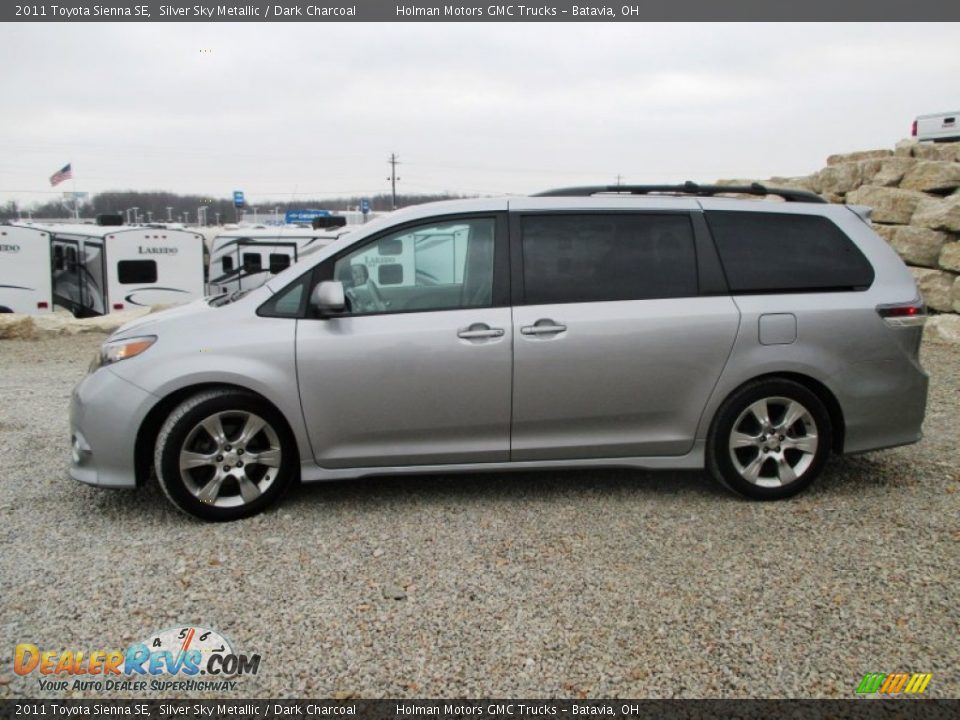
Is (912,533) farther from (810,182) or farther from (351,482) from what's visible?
(810,182)

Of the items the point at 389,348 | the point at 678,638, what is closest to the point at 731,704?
the point at 678,638

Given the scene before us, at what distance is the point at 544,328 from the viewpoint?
424 cm

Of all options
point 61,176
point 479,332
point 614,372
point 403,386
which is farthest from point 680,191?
point 61,176

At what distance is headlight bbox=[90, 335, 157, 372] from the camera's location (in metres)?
4.17

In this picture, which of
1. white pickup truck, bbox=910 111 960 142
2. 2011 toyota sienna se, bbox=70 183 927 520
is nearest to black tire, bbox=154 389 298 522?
2011 toyota sienna se, bbox=70 183 927 520

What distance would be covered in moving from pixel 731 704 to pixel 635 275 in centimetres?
243

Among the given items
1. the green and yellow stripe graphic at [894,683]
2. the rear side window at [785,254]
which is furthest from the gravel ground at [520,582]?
the rear side window at [785,254]

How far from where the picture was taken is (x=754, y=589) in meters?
3.42

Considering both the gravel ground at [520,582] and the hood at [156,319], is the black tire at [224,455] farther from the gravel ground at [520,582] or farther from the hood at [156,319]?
the hood at [156,319]

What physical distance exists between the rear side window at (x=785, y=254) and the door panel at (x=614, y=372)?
28 cm

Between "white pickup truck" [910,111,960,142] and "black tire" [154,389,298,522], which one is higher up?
"white pickup truck" [910,111,960,142]

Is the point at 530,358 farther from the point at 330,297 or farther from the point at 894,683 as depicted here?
the point at 894,683

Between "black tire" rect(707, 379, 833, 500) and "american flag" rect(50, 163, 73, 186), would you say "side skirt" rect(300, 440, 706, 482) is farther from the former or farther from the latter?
"american flag" rect(50, 163, 73, 186)

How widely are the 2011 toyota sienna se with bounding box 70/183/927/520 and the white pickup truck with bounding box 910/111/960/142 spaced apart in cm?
1482
